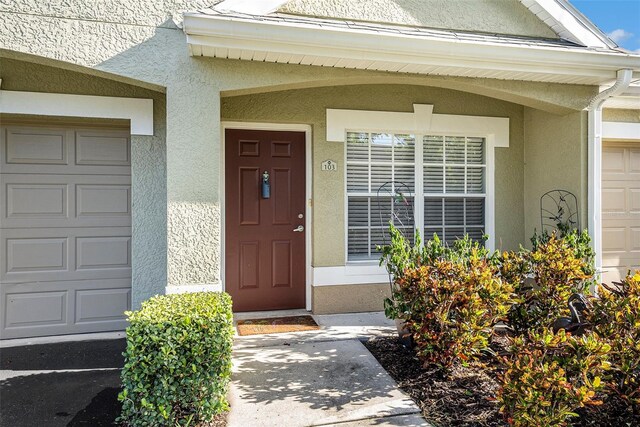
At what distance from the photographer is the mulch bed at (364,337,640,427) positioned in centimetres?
311

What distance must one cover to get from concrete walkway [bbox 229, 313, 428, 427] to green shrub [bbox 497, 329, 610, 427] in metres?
0.78

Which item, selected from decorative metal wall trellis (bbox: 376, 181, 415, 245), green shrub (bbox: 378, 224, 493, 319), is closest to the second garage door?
decorative metal wall trellis (bbox: 376, 181, 415, 245)

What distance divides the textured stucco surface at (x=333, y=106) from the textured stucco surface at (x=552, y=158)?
14.5 inches

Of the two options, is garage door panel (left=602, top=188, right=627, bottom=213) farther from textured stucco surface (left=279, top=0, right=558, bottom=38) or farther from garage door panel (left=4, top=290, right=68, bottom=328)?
garage door panel (left=4, top=290, right=68, bottom=328)

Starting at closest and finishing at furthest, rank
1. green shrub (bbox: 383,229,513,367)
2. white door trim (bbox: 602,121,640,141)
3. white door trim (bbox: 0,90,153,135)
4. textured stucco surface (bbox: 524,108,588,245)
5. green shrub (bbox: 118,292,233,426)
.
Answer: green shrub (bbox: 118,292,233,426)
green shrub (bbox: 383,229,513,367)
white door trim (bbox: 0,90,153,135)
textured stucco surface (bbox: 524,108,588,245)
white door trim (bbox: 602,121,640,141)

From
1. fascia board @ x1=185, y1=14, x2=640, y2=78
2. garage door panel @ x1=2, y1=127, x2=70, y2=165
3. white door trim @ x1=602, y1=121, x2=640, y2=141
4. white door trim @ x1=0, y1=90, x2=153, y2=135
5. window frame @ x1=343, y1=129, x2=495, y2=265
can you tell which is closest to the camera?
fascia board @ x1=185, y1=14, x2=640, y2=78

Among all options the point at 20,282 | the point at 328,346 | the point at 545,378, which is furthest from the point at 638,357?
the point at 20,282

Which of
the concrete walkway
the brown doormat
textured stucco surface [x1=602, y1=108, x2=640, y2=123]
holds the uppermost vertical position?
textured stucco surface [x1=602, y1=108, x2=640, y2=123]

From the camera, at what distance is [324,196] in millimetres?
5773

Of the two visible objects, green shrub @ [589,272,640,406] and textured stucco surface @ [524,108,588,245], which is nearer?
green shrub @ [589,272,640,406]

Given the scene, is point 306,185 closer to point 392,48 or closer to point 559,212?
point 392,48

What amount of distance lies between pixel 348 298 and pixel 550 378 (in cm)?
340

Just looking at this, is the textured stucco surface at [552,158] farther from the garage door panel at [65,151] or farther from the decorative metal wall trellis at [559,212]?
the garage door panel at [65,151]

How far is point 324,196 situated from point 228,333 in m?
2.93
